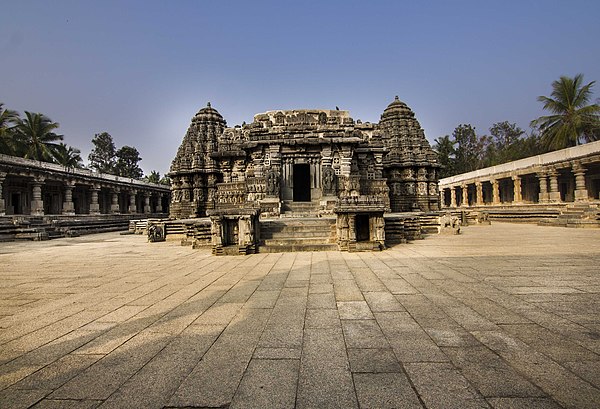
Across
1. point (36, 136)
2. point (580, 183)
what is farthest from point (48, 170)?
point (580, 183)

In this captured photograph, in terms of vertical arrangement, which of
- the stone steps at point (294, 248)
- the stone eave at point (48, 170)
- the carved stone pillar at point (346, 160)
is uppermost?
the stone eave at point (48, 170)

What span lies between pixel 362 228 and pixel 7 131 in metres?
38.1

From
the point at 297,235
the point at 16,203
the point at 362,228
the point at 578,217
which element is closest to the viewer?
the point at 362,228

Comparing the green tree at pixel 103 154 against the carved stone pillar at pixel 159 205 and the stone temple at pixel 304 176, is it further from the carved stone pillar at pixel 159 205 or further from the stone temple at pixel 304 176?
the stone temple at pixel 304 176

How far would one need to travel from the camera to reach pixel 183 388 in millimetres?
2229

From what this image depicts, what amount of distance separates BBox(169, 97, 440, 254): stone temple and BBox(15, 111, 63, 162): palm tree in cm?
2010

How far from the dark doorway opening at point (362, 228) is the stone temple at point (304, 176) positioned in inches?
1.3

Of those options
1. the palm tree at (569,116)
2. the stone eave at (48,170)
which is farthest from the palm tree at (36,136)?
the palm tree at (569,116)

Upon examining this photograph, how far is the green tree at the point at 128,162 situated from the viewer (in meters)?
61.5

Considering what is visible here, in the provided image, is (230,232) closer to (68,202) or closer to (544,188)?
(68,202)

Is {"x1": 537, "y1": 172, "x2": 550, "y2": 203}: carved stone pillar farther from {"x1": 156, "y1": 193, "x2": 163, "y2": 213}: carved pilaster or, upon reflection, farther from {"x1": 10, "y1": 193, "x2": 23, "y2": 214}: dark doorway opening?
{"x1": 10, "y1": 193, "x2": 23, "y2": 214}: dark doorway opening

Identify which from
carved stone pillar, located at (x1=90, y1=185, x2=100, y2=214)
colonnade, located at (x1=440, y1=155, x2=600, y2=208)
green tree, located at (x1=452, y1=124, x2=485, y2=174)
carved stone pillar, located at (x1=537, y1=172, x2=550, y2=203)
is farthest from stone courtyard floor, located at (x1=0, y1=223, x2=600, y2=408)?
green tree, located at (x1=452, y1=124, x2=485, y2=174)

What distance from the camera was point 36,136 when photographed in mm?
33469

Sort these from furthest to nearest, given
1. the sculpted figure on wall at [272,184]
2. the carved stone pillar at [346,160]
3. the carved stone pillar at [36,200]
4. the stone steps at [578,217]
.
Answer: the carved stone pillar at [36,200]
the carved stone pillar at [346,160]
the stone steps at [578,217]
the sculpted figure on wall at [272,184]
